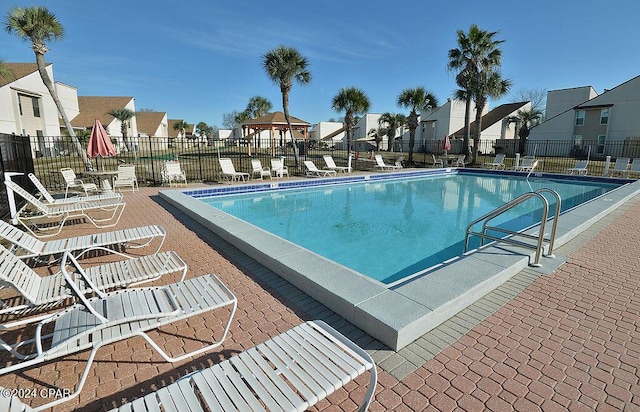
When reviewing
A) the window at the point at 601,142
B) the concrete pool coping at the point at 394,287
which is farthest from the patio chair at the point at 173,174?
the window at the point at 601,142

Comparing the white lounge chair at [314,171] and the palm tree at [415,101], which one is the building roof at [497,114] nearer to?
the palm tree at [415,101]

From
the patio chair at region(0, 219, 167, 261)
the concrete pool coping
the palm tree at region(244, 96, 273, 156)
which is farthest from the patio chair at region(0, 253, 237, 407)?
the palm tree at region(244, 96, 273, 156)

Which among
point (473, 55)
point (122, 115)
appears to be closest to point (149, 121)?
point (122, 115)

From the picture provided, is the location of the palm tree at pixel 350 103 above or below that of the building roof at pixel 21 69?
below

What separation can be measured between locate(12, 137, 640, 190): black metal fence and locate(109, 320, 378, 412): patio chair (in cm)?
1301

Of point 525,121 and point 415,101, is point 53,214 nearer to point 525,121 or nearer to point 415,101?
point 415,101

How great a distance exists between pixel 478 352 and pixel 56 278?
4077mm

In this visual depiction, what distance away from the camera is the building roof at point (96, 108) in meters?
38.0

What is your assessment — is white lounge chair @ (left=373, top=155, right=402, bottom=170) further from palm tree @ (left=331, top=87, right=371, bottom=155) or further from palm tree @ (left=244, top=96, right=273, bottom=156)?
palm tree @ (left=244, top=96, right=273, bottom=156)

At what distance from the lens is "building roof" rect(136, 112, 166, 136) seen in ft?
167

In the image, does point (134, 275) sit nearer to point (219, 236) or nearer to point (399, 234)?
point (219, 236)

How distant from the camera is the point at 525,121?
3456 centimetres

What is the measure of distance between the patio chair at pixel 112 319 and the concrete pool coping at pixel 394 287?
45.5 inches

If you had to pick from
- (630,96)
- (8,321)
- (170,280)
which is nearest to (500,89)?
(630,96)
